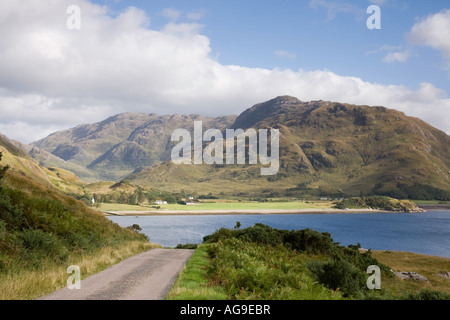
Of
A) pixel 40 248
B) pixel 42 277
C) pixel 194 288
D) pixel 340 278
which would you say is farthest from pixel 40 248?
pixel 340 278

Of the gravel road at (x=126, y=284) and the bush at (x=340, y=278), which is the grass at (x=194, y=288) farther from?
the bush at (x=340, y=278)

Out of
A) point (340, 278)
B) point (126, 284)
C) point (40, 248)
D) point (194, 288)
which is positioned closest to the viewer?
point (194, 288)

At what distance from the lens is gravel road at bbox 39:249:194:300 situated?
41.4 ft

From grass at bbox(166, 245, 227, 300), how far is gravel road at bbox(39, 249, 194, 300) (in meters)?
0.45

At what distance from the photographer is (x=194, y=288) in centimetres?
1383

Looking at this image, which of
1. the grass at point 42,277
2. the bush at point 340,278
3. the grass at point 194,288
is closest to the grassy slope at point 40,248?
the grass at point 42,277

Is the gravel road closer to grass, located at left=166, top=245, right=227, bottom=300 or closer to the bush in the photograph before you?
grass, located at left=166, top=245, right=227, bottom=300

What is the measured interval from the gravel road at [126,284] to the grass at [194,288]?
1.47ft

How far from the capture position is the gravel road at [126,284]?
12617 mm

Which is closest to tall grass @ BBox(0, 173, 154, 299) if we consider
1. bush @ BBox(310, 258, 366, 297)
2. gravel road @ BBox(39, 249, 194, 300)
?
gravel road @ BBox(39, 249, 194, 300)

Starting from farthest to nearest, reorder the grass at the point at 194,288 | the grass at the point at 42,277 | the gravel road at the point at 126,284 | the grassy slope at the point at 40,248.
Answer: the grassy slope at the point at 40,248 < the gravel road at the point at 126,284 < the grass at the point at 42,277 < the grass at the point at 194,288

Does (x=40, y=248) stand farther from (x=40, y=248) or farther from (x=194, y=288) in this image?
(x=194, y=288)

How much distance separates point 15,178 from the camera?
32.4 m

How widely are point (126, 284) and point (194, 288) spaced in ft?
10.4
